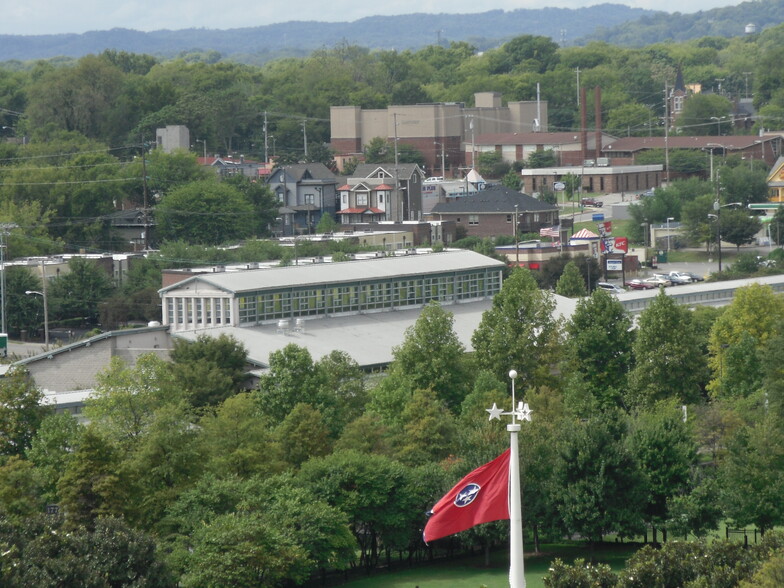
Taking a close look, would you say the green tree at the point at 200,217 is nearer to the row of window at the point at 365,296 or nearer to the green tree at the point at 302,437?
the row of window at the point at 365,296

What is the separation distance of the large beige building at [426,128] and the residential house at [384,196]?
19.7m

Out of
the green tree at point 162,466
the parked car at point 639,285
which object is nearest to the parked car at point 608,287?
the parked car at point 639,285

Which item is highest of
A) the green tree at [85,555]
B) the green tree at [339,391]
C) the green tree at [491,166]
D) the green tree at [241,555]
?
the green tree at [491,166]

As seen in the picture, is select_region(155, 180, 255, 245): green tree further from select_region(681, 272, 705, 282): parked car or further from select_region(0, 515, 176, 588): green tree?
select_region(0, 515, 176, 588): green tree

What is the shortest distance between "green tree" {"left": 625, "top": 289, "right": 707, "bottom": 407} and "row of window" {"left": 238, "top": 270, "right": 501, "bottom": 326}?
12337 mm

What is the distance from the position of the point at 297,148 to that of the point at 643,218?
169ft

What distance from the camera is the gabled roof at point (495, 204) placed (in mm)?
103688

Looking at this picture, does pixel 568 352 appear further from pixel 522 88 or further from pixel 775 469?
pixel 522 88

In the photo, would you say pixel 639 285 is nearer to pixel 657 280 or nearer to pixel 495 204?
pixel 657 280

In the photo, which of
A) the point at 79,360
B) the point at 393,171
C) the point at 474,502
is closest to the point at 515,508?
the point at 474,502

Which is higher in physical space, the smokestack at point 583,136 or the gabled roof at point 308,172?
the smokestack at point 583,136

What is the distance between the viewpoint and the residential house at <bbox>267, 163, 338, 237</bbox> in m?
114

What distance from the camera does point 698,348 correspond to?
52.7 meters

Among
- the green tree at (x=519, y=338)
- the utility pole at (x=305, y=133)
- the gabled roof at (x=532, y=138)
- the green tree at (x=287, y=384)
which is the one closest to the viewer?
the green tree at (x=287, y=384)
